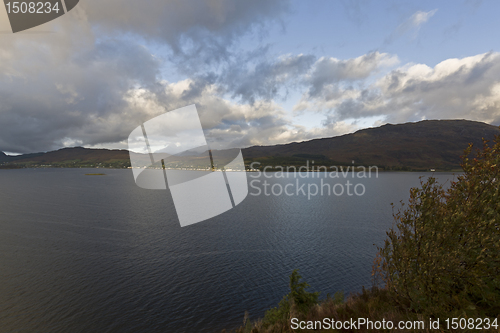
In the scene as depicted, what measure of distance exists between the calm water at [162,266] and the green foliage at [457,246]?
742 inches

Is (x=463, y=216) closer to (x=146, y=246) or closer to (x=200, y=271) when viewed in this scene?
(x=200, y=271)

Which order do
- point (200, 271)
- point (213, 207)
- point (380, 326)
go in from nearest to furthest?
1. point (380, 326)
2. point (200, 271)
3. point (213, 207)

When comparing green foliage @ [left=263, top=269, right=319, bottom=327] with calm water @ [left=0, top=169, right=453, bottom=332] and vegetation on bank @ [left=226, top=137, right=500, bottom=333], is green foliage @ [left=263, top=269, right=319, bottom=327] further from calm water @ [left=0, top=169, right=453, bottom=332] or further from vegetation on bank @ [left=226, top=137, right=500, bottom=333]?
vegetation on bank @ [left=226, top=137, right=500, bottom=333]

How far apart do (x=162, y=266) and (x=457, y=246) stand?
35.6 m

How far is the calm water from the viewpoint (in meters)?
25.8

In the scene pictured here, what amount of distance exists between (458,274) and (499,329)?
7.59ft

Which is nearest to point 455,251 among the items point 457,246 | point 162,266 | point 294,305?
point 457,246

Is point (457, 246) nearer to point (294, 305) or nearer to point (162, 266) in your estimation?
point (294, 305)

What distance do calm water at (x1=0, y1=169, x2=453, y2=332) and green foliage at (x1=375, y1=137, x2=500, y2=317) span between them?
61.8ft

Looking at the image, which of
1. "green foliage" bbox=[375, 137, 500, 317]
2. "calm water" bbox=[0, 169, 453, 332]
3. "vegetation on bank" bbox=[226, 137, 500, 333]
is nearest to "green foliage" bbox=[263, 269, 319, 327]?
"calm water" bbox=[0, 169, 453, 332]

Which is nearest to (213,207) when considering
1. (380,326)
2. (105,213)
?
(105,213)

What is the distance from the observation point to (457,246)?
11938 millimetres

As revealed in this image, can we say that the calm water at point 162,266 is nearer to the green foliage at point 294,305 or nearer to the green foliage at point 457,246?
the green foliage at point 294,305

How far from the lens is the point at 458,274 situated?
1194 cm
